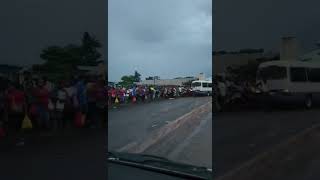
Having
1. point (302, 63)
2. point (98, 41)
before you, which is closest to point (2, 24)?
point (98, 41)

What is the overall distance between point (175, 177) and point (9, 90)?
1.70m

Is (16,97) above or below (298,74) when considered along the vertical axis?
below

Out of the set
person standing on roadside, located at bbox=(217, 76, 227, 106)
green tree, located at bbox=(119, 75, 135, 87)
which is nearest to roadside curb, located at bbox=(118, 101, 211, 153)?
green tree, located at bbox=(119, 75, 135, 87)

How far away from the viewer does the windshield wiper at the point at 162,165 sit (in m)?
4.36

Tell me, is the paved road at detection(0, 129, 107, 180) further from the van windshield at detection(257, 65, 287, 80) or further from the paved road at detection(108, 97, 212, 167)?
the van windshield at detection(257, 65, 287, 80)

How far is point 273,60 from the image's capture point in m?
4.08

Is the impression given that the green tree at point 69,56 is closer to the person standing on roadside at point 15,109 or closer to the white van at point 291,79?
the person standing on roadside at point 15,109

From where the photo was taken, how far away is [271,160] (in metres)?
4.04

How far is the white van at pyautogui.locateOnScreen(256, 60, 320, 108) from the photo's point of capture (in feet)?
13.5

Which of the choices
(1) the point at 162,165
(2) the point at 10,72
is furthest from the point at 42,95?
(1) the point at 162,165

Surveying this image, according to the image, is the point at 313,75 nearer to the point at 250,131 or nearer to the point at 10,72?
the point at 250,131

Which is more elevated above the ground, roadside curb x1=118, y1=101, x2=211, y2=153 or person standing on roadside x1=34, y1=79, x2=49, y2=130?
person standing on roadside x1=34, y1=79, x2=49, y2=130

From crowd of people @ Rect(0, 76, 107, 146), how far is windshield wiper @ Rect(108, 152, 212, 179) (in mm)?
921

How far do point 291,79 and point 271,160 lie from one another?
0.69m
